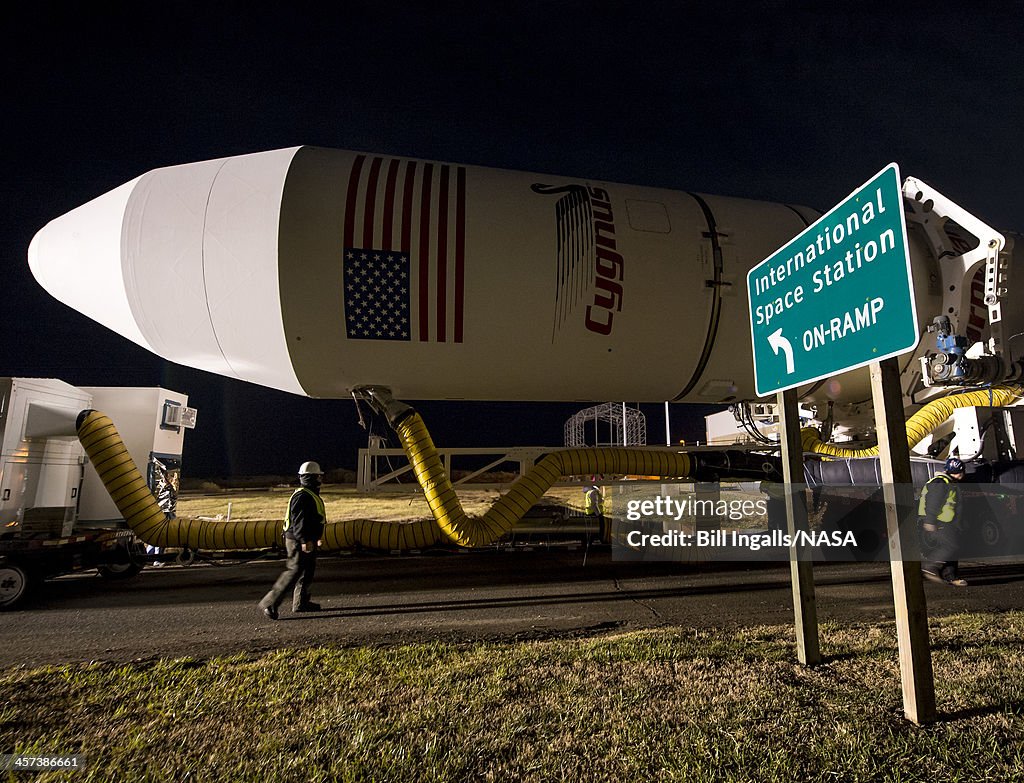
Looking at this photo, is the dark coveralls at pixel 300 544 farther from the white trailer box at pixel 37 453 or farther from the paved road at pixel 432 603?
the white trailer box at pixel 37 453

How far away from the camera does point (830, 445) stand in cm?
757

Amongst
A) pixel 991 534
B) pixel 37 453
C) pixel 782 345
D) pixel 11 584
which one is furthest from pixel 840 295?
pixel 37 453

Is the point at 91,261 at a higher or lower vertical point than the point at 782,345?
higher

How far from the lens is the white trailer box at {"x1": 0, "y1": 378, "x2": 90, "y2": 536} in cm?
665

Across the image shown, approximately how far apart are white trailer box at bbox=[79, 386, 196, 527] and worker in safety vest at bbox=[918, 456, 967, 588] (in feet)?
37.0

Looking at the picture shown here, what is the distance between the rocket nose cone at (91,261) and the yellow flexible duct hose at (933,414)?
917 cm

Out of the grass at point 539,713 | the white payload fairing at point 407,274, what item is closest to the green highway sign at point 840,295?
the grass at point 539,713

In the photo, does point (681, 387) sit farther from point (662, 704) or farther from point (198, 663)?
point (198, 663)

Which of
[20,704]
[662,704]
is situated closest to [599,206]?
[662,704]

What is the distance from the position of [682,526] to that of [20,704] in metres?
7.67

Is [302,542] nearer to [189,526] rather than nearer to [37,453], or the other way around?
[189,526]

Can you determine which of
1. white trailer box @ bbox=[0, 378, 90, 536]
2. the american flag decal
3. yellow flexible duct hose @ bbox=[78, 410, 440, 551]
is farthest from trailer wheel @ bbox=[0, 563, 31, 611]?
the american flag decal

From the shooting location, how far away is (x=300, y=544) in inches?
215

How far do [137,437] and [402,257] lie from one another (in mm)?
6289
